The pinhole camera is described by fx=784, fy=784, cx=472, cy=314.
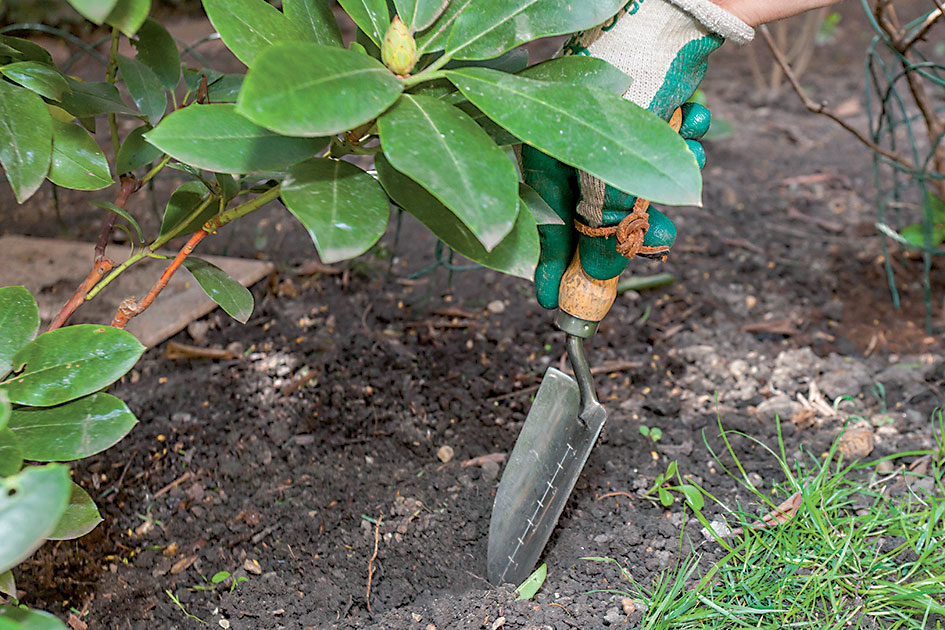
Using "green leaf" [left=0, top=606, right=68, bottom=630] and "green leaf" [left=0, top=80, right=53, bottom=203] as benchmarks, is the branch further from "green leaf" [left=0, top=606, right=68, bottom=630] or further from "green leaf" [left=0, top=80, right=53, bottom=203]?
"green leaf" [left=0, top=606, right=68, bottom=630]

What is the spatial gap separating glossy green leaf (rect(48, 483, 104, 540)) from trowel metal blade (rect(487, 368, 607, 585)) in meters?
0.60

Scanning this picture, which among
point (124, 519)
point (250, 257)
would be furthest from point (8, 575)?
point (250, 257)

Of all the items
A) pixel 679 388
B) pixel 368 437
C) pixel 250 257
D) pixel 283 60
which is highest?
pixel 283 60

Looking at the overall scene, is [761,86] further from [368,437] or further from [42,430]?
[42,430]

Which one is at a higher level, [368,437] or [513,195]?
[513,195]

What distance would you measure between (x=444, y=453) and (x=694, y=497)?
18.7 inches

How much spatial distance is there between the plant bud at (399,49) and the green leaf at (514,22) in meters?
0.04

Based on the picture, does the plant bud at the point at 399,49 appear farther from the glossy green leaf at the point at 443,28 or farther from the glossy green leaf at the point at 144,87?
the glossy green leaf at the point at 144,87

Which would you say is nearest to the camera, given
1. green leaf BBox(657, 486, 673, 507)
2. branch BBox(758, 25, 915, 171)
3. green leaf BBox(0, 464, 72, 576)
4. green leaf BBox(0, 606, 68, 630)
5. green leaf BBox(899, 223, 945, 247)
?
green leaf BBox(0, 464, 72, 576)

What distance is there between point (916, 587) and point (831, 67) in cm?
325

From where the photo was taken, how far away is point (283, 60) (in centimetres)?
67

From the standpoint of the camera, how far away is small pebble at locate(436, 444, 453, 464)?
1530 millimetres

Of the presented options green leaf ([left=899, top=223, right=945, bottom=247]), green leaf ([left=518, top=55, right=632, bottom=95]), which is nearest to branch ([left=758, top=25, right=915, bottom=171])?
green leaf ([left=899, top=223, right=945, bottom=247])

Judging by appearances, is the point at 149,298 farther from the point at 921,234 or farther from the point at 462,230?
the point at 921,234
